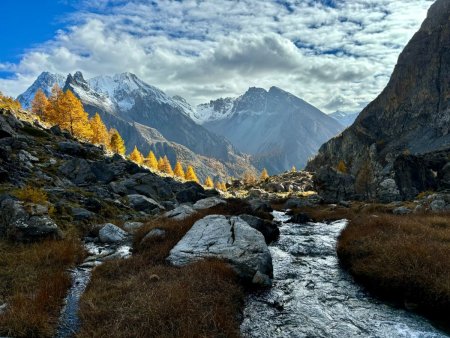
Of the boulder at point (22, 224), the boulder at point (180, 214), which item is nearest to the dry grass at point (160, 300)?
the boulder at point (22, 224)

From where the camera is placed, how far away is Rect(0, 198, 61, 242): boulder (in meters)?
18.8

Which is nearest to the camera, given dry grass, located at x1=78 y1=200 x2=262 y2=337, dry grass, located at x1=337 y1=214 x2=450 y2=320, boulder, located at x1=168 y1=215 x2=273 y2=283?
dry grass, located at x1=78 y1=200 x2=262 y2=337

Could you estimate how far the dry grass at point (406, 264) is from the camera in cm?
1407

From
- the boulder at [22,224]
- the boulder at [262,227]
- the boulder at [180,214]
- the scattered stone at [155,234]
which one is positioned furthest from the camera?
the boulder at [262,227]

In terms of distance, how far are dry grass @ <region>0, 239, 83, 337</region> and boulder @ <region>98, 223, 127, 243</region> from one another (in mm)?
3526

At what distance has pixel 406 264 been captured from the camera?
623 inches

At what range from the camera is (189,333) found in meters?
9.82

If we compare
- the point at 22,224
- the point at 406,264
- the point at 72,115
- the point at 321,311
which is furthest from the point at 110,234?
the point at 72,115

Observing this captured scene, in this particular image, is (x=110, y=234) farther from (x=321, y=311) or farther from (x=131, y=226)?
(x=321, y=311)

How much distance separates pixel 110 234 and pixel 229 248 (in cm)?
1080

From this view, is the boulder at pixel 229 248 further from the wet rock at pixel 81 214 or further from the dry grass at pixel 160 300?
the wet rock at pixel 81 214

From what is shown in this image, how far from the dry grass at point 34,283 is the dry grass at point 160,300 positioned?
123cm

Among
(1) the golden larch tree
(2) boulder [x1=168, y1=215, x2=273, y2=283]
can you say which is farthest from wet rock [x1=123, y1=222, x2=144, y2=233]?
(1) the golden larch tree

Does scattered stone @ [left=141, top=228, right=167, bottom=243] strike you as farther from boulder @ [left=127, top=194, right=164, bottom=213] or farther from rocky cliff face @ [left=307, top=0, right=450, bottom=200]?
rocky cliff face @ [left=307, top=0, right=450, bottom=200]
